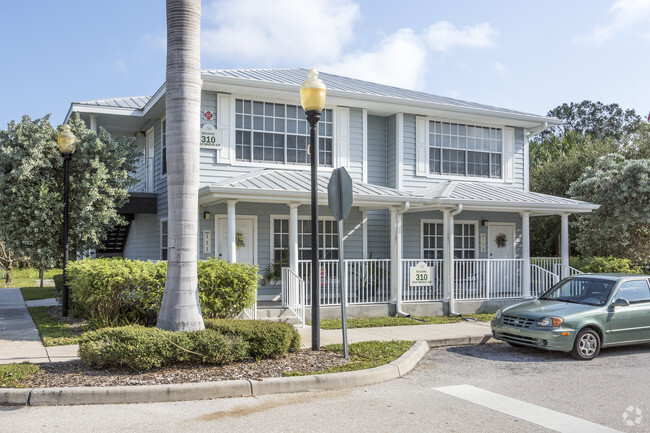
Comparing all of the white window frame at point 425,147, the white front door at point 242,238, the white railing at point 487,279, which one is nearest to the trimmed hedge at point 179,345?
the white front door at point 242,238

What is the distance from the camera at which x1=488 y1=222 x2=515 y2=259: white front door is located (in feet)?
58.0

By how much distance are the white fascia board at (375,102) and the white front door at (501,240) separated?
10.4 ft

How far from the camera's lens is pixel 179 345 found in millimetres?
7277

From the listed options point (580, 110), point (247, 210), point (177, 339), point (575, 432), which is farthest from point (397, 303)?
point (580, 110)

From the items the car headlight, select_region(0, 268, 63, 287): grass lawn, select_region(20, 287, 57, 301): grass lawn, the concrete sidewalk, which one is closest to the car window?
the car headlight

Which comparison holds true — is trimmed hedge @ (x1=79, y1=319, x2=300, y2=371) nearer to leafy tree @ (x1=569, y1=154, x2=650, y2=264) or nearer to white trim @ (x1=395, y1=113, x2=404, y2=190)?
white trim @ (x1=395, y1=113, x2=404, y2=190)

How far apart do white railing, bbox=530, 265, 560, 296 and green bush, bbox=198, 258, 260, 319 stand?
887cm

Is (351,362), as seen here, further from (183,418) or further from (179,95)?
(179,95)

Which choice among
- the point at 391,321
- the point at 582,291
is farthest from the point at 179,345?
the point at 582,291

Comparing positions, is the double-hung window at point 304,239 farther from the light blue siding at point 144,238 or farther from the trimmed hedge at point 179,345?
the trimmed hedge at point 179,345

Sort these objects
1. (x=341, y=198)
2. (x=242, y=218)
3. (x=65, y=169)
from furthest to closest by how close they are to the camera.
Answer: (x=242, y=218) < (x=65, y=169) < (x=341, y=198)

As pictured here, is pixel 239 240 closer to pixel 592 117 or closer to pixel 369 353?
pixel 369 353

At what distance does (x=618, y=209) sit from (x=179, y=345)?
16.9 metres

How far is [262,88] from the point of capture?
14023 mm
